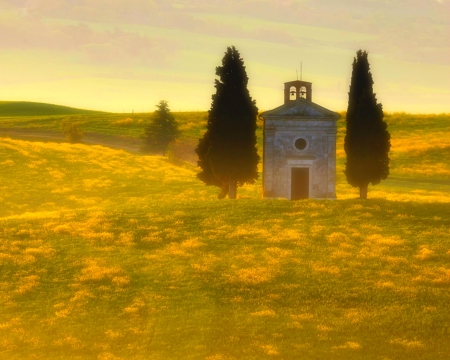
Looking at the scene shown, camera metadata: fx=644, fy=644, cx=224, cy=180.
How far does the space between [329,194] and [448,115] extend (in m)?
101

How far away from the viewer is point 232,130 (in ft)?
175

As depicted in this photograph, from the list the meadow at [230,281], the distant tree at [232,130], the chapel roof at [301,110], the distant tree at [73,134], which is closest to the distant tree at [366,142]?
the chapel roof at [301,110]

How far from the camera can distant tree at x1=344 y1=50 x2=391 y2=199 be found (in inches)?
2004

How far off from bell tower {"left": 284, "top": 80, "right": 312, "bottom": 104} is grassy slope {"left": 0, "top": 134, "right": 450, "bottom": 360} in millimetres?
10273

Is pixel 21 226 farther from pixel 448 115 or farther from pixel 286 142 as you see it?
pixel 448 115

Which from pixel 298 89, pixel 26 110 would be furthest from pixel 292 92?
pixel 26 110

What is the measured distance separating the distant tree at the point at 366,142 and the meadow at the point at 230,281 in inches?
131

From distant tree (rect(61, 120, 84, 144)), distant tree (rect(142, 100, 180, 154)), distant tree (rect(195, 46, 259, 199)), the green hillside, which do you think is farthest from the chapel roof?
the green hillside

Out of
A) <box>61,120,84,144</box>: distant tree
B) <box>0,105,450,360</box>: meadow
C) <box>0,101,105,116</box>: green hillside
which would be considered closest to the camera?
<box>0,105,450,360</box>: meadow

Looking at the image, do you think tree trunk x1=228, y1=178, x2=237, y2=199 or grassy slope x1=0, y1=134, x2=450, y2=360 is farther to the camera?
tree trunk x1=228, y1=178, x2=237, y2=199

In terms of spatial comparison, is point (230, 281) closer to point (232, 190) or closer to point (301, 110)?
point (232, 190)

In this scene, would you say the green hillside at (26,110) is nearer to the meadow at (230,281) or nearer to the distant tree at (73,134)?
the distant tree at (73,134)

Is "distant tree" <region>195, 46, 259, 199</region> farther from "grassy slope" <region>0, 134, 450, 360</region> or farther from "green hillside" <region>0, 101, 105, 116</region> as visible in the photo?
"green hillside" <region>0, 101, 105, 116</region>

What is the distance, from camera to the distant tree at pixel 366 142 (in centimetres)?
5091
